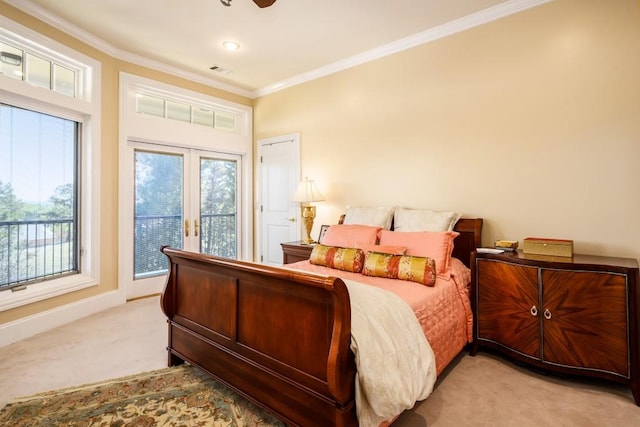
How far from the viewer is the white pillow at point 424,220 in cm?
292

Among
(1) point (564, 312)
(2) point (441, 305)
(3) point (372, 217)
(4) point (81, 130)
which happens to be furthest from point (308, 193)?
(1) point (564, 312)

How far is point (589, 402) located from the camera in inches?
77.0

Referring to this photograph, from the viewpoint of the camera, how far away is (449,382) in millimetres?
2184

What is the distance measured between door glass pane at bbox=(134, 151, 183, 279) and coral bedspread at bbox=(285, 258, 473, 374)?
249 centimetres

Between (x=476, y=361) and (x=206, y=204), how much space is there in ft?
12.7

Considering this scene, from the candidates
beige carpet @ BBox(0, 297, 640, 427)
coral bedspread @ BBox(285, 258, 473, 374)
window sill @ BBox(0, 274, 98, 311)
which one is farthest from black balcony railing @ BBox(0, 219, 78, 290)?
coral bedspread @ BBox(285, 258, 473, 374)

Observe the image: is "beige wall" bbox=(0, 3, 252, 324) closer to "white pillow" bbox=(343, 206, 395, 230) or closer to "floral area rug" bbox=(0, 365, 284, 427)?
"floral area rug" bbox=(0, 365, 284, 427)

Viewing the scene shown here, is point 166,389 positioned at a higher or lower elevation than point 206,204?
lower

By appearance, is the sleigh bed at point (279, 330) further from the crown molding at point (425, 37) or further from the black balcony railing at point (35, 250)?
the crown molding at point (425, 37)

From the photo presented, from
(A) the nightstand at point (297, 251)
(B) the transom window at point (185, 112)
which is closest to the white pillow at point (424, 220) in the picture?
(A) the nightstand at point (297, 251)

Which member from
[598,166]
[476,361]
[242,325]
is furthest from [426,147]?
[242,325]

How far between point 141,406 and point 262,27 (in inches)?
130

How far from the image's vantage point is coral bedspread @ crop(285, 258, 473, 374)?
6.43 feet

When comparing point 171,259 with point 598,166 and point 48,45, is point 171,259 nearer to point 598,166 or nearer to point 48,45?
point 48,45
